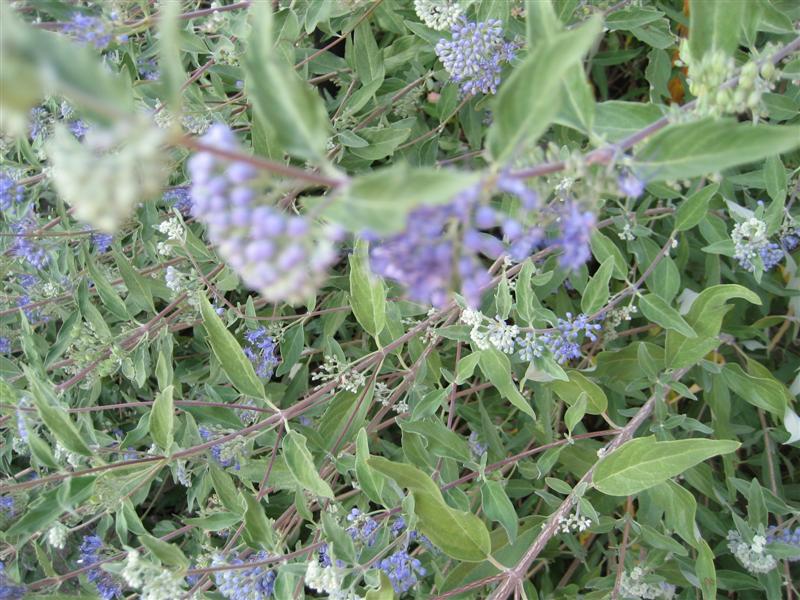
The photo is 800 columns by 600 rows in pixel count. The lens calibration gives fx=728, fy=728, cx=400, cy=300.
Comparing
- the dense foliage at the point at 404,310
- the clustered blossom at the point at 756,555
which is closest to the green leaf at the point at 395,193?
the dense foliage at the point at 404,310

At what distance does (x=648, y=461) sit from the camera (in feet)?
7.84

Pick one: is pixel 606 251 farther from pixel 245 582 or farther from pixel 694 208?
pixel 245 582

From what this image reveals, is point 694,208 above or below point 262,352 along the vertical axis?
above

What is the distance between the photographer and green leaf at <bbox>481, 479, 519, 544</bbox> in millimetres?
2555

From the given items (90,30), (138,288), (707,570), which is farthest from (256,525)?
(90,30)

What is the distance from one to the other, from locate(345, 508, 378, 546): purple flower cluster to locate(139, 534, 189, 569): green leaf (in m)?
0.65

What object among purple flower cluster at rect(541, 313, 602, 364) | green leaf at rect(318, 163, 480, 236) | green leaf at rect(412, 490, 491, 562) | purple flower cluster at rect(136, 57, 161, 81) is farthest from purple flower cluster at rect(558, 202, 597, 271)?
purple flower cluster at rect(136, 57, 161, 81)

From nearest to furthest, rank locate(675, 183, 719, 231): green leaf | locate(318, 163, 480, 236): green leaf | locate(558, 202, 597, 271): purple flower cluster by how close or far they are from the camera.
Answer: locate(318, 163, 480, 236): green leaf, locate(558, 202, 597, 271): purple flower cluster, locate(675, 183, 719, 231): green leaf

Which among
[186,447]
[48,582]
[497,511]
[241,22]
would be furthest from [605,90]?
[48,582]

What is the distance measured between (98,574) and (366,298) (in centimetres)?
162

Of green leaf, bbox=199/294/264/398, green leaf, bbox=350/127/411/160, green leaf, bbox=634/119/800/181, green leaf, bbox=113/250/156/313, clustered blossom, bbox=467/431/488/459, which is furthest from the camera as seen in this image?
clustered blossom, bbox=467/431/488/459

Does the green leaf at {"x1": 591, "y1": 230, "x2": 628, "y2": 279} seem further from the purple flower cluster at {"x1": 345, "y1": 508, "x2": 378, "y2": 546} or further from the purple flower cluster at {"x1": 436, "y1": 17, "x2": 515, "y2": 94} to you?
the purple flower cluster at {"x1": 345, "y1": 508, "x2": 378, "y2": 546}

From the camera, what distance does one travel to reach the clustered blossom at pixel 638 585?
2.81m

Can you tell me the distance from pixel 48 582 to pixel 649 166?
270 centimetres
